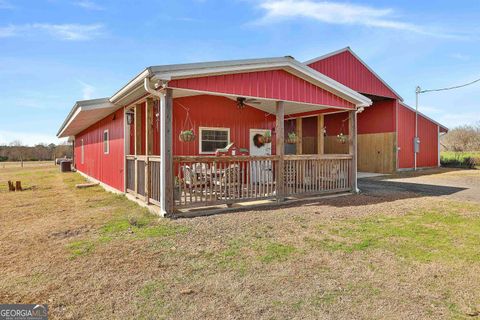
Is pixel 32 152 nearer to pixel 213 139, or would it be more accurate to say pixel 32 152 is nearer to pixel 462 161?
pixel 213 139

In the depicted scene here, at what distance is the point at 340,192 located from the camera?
27.8ft

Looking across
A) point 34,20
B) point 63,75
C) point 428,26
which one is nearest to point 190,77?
point 34,20

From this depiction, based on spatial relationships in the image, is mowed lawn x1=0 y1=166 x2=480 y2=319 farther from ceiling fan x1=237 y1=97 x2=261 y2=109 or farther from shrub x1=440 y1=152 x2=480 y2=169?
shrub x1=440 y1=152 x2=480 y2=169

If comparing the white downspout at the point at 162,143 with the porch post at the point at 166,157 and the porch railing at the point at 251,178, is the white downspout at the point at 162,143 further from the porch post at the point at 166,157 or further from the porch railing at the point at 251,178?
the porch railing at the point at 251,178

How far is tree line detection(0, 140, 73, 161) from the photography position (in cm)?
3297

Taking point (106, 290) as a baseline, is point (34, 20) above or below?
above

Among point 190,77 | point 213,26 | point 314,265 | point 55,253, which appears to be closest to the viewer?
point 314,265

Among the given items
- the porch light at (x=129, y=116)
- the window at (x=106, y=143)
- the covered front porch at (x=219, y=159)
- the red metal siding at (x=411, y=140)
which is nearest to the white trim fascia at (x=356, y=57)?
the red metal siding at (x=411, y=140)

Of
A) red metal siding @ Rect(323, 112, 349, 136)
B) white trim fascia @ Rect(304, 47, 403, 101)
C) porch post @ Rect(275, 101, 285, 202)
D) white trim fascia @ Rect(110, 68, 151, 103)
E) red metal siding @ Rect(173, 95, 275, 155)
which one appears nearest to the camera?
white trim fascia @ Rect(110, 68, 151, 103)


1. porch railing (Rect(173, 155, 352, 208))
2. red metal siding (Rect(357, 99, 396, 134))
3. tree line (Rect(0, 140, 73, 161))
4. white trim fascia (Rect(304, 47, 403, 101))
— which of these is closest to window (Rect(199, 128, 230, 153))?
porch railing (Rect(173, 155, 352, 208))

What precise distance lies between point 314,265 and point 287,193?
12.7ft

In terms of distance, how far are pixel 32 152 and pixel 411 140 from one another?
38.8 meters

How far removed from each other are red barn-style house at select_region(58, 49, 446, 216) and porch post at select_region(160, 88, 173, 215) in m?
0.02

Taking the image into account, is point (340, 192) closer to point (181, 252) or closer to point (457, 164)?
point (181, 252)
